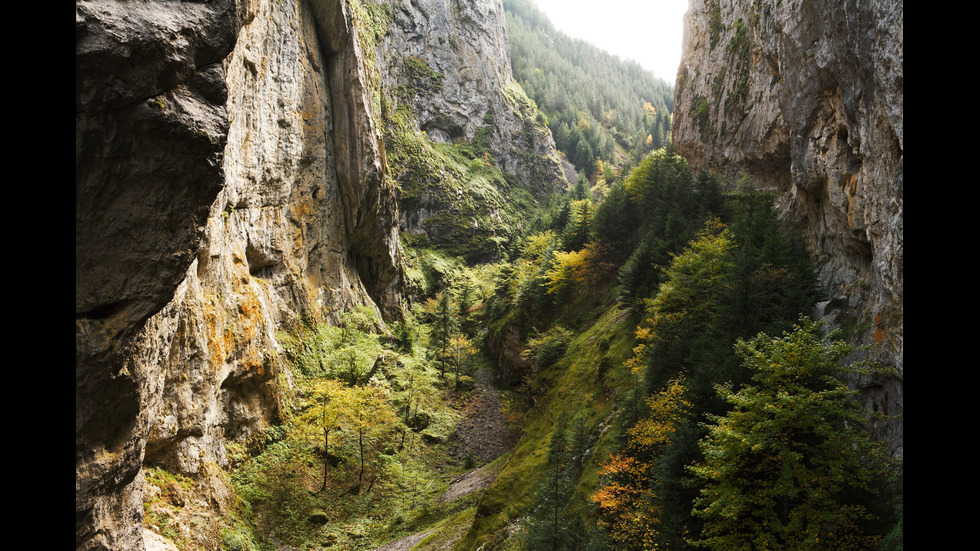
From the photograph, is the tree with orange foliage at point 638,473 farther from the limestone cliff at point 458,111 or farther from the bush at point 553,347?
the limestone cliff at point 458,111

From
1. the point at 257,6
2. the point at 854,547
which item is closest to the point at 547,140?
the point at 257,6

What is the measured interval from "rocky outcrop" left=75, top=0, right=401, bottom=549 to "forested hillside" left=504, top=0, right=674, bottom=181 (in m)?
58.9

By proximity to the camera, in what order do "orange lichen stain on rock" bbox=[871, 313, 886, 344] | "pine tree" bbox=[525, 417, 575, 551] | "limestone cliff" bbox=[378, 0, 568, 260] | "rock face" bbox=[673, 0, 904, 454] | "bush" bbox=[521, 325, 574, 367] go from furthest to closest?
"limestone cliff" bbox=[378, 0, 568, 260] → "bush" bbox=[521, 325, 574, 367] → "pine tree" bbox=[525, 417, 575, 551] → "orange lichen stain on rock" bbox=[871, 313, 886, 344] → "rock face" bbox=[673, 0, 904, 454]

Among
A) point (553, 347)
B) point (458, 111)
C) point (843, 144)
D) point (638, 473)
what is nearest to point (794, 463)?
point (638, 473)

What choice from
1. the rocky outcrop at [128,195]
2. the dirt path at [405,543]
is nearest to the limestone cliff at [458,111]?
the dirt path at [405,543]

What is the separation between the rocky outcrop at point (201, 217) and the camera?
7.44 meters

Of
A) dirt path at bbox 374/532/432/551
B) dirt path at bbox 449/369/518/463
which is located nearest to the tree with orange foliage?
dirt path at bbox 374/532/432/551

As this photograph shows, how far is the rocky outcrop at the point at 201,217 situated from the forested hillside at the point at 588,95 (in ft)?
193

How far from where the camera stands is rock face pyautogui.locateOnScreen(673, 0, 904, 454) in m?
11.3

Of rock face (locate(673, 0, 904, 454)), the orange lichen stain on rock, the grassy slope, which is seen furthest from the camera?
the grassy slope

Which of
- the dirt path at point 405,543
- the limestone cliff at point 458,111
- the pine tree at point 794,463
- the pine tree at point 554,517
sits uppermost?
the limestone cliff at point 458,111

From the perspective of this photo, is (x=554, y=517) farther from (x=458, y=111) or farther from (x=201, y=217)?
(x=458, y=111)

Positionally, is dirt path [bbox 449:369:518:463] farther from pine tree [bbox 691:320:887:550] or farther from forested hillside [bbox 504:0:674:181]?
forested hillside [bbox 504:0:674:181]

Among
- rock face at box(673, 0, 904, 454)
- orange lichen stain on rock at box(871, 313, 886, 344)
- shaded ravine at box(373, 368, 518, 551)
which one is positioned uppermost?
rock face at box(673, 0, 904, 454)
